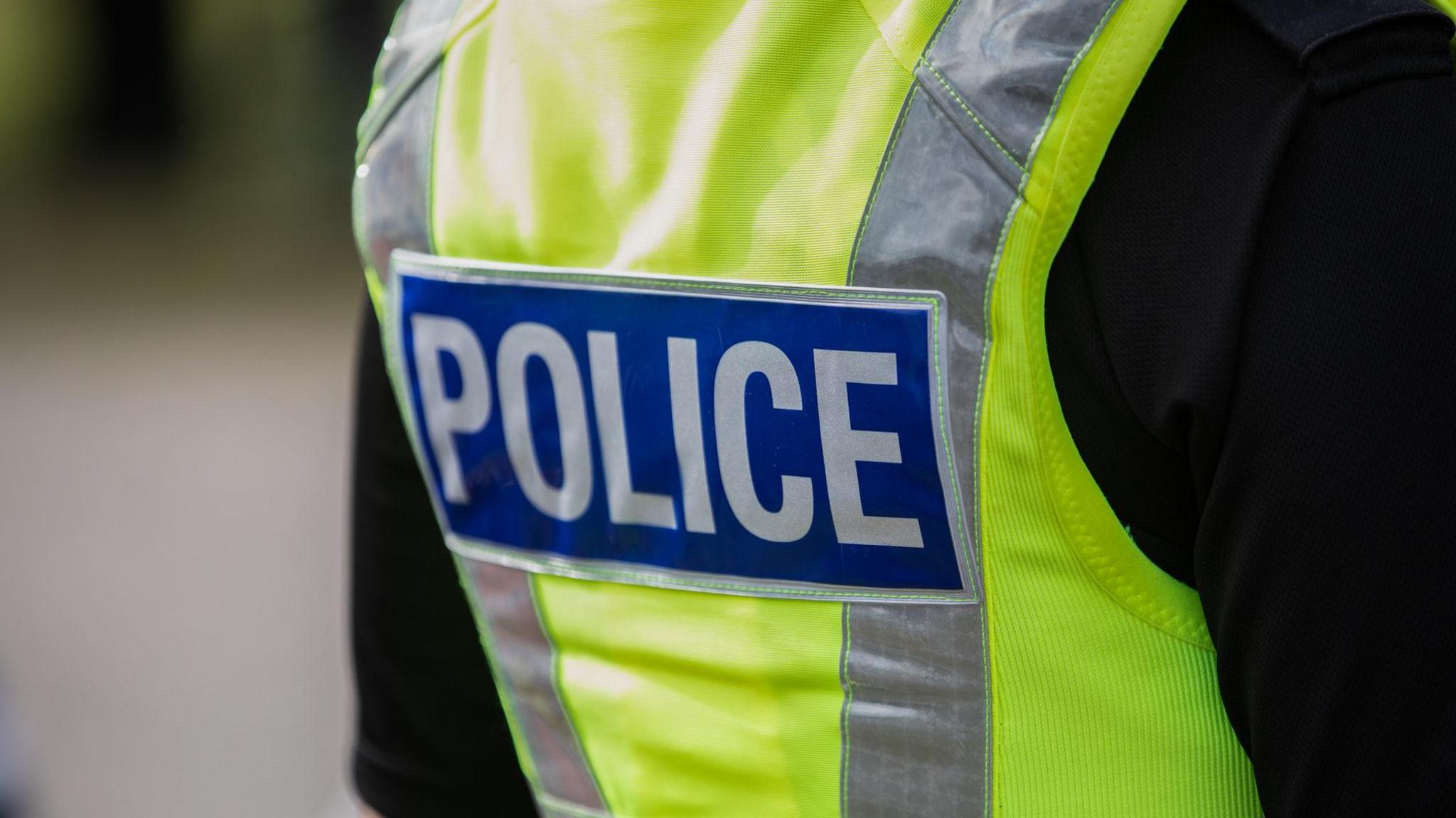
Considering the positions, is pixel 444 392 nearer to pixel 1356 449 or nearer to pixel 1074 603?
pixel 1074 603

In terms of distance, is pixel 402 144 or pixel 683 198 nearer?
pixel 683 198

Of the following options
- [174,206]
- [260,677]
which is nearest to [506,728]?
[260,677]

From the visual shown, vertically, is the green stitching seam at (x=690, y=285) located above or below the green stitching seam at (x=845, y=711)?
above

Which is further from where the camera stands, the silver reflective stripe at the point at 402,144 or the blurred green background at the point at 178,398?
the blurred green background at the point at 178,398

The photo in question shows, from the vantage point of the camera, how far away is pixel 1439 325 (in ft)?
2.03

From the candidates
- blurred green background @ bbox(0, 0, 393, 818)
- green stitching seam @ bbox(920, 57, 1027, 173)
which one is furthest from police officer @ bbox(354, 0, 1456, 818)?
blurred green background @ bbox(0, 0, 393, 818)

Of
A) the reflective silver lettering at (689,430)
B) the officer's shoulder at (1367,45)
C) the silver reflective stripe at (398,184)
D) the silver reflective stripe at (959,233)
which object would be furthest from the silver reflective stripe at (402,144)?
the officer's shoulder at (1367,45)

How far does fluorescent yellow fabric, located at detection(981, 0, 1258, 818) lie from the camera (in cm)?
70

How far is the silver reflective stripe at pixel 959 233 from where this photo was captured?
72 centimetres

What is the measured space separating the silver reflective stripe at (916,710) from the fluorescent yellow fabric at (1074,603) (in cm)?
1

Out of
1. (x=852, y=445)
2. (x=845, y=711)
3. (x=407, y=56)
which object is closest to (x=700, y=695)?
(x=845, y=711)

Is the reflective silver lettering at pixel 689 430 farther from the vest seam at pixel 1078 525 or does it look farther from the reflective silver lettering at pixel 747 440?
the vest seam at pixel 1078 525

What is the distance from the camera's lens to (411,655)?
107 cm

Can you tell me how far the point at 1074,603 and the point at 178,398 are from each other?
233 inches
